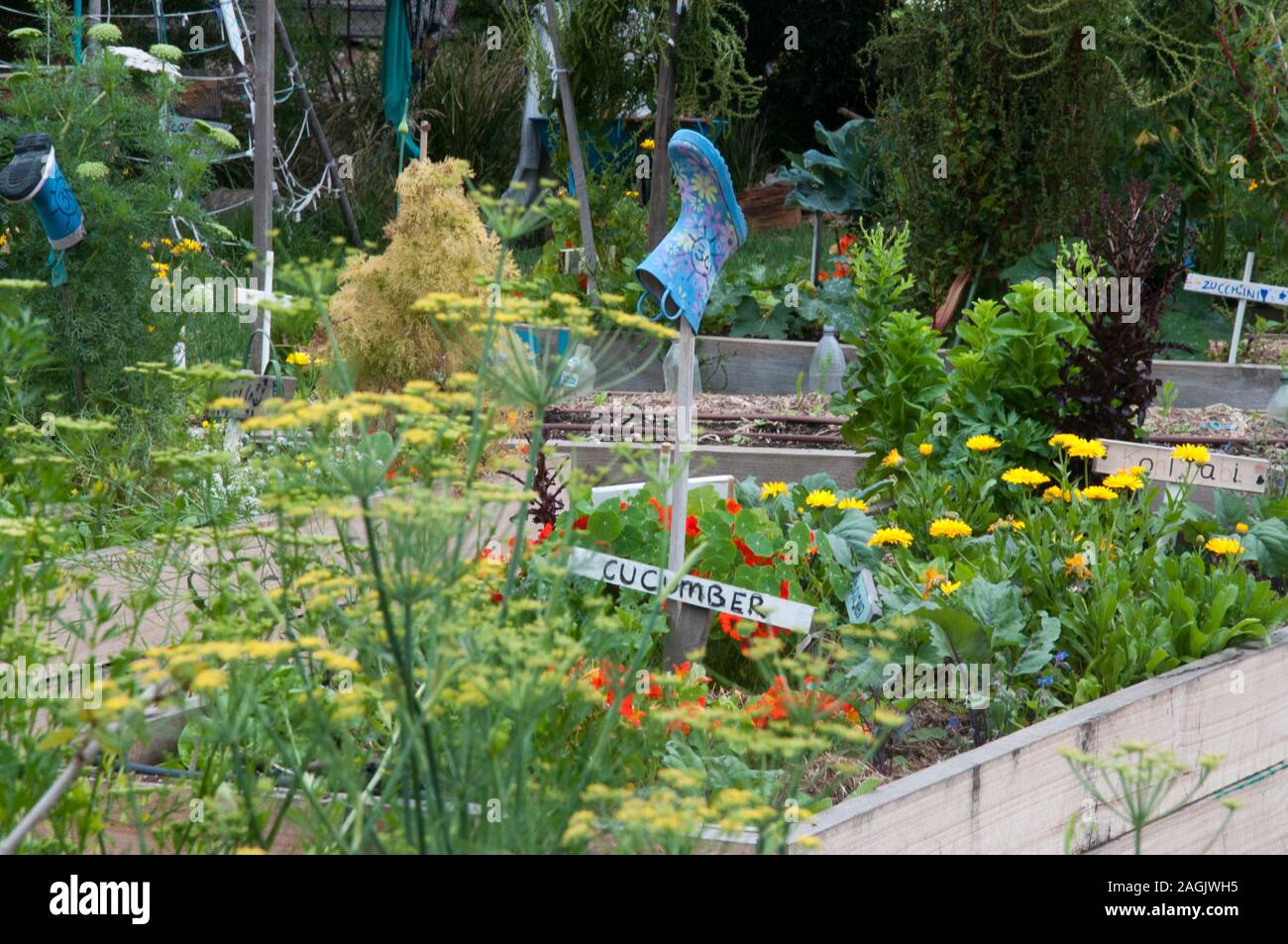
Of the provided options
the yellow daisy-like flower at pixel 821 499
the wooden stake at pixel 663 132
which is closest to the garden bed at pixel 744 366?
the wooden stake at pixel 663 132

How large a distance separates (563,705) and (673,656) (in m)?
0.58

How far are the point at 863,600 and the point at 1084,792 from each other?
590mm

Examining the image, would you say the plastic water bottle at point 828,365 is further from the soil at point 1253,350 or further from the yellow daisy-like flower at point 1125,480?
the yellow daisy-like flower at point 1125,480

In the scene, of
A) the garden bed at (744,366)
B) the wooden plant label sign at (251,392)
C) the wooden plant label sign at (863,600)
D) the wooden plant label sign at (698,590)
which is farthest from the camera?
the garden bed at (744,366)

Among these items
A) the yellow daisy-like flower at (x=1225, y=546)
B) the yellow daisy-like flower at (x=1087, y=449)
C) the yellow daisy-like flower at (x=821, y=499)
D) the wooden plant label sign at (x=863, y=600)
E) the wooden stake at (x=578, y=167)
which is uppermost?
the wooden stake at (x=578, y=167)

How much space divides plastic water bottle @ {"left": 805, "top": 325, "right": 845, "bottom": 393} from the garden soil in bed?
63 mm

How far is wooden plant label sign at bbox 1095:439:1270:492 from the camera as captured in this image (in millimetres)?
3533

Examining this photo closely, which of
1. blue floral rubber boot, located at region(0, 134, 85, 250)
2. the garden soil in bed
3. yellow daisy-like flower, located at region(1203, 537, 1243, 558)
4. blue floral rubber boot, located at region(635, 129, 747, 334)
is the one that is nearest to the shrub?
the garden soil in bed

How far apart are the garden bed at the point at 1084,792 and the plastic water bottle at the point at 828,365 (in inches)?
135

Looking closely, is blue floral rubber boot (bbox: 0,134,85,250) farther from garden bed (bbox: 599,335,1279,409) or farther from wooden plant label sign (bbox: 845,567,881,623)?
garden bed (bbox: 599,335,1279,409)

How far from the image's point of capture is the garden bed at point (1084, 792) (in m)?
2.31

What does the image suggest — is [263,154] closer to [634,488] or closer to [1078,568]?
[634,488]

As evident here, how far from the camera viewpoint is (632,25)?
7527mm
